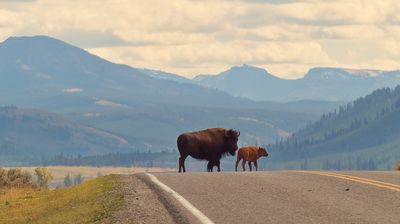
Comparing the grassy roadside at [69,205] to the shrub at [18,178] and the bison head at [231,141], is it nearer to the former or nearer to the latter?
the shrub at [18,178]

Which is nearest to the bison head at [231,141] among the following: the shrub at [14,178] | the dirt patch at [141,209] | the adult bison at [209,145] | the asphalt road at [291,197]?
the adult bison at [209,145]

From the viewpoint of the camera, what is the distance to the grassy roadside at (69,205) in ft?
74.0

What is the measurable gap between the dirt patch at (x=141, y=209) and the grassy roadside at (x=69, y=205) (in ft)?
0.98

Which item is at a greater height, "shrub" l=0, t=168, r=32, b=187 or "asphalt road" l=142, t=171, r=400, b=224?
"shrub" l=0, t=168, r=32, b=187

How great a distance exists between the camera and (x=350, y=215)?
61.5 ft

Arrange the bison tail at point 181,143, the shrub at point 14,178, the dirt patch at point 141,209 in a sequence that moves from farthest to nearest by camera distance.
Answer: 1. the bison tail at point 181,143
2. the shrub at point 14,178
3. the dirt patch at point 141,209

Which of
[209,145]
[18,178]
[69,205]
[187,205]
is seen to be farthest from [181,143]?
[187,205]

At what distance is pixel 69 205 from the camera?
85.8 feet

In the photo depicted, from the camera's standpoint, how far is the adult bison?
161 ft

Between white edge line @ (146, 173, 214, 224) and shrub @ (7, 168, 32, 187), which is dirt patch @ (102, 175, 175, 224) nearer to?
white edge line @ (146, 173, 214, 224)

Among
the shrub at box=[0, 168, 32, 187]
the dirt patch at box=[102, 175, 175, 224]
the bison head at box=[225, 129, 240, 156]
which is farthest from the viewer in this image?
the bison head at box=[225, 129, 240, 156]

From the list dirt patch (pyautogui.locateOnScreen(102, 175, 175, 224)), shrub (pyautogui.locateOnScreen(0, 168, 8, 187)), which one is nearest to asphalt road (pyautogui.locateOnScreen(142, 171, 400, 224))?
dirt patch (pyautogui.locateOnScreen(102, 175, 175, 224))

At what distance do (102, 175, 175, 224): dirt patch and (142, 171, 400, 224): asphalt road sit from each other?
35 centimetres

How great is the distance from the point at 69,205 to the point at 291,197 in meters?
6.61
